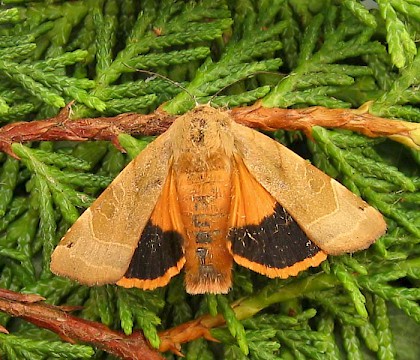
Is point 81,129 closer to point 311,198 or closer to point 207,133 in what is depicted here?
point 207,133

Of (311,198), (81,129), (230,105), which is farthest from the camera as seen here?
(230,105)

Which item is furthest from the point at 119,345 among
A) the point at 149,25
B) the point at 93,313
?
the point at 149,25

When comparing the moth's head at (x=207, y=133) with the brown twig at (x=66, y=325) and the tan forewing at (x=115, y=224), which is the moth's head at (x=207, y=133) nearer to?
the tan forewing at (x=115, y=224)

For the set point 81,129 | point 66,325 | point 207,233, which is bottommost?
point 66,325

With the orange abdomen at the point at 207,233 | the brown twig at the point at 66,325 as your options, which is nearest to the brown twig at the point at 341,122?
the orange abdomen at the point at 207,233

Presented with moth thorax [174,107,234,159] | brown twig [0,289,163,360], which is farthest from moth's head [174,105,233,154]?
brown twig [0,289,163,360]

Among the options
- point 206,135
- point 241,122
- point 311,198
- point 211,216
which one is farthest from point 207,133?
point 311,198
